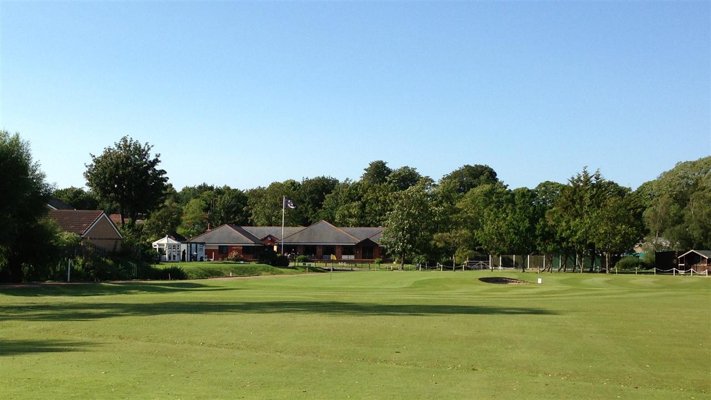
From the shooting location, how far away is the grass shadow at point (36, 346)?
1683 centimetres

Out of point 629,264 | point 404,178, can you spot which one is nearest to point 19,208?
point 629,264

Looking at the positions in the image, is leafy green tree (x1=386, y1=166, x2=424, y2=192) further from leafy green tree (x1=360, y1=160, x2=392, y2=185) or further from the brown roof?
the brown roof

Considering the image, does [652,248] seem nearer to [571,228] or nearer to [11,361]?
[571,228]

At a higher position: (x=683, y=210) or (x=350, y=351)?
(x=683, y=210)

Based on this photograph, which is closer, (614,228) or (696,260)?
(614,228)

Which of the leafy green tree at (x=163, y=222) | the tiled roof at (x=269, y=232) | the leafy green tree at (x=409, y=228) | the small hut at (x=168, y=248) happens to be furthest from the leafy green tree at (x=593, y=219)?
the leafy green tree at (x=163, y=222)

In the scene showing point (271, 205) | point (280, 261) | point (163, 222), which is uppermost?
point (271, 205)

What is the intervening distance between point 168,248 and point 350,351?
8950 centimetres

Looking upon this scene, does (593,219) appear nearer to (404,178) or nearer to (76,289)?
(76,289)

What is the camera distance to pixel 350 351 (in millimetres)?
17422

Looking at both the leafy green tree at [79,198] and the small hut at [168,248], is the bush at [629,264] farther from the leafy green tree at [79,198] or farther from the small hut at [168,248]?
the leafy green tree at [79,198]

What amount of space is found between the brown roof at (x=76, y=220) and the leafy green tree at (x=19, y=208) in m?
15.6

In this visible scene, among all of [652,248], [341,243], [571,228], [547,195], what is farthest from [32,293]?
[547,195]

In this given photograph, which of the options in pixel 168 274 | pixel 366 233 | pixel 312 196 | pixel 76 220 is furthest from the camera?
pixel 312 196
